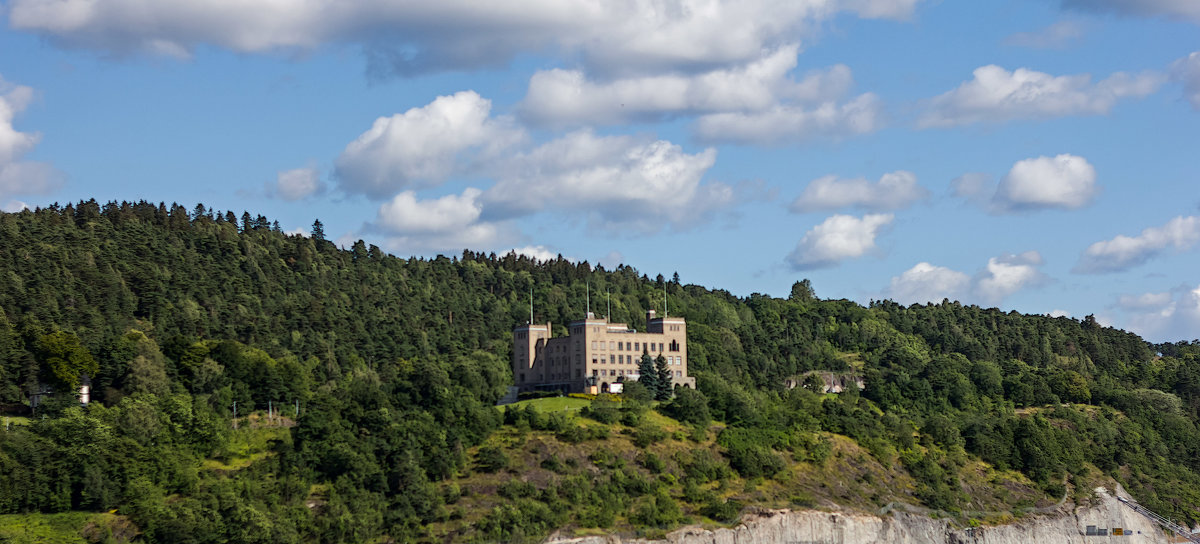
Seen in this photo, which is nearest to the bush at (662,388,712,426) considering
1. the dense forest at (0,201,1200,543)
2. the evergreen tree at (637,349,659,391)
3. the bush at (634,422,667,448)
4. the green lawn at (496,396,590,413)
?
the dense forest at (0,201,1200,543)

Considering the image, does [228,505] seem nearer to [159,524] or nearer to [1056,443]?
[159,524]

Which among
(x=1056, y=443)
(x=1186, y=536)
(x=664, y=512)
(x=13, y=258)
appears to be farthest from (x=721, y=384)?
(x=13, y=258)

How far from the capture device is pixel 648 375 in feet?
521

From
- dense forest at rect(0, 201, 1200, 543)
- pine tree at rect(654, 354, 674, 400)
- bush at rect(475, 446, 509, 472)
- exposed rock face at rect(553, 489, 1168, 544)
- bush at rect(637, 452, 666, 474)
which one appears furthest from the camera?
pine tree at rect(654, 354, 674, 400)

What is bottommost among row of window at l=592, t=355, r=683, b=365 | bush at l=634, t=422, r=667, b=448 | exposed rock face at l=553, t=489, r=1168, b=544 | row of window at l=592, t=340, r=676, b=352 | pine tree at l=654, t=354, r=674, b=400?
exposed rock face at l=553, t=489, r=1168, b=544

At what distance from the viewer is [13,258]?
577ft

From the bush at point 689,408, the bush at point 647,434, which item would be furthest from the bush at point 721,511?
the bush at point 689,408

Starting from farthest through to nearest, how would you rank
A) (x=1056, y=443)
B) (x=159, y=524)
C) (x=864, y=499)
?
1. (x=1056, y=443)
2. (x=864, y=499)
3. (x=159, y=524)

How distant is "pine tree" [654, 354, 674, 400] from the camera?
15925cm

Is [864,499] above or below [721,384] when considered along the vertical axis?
below

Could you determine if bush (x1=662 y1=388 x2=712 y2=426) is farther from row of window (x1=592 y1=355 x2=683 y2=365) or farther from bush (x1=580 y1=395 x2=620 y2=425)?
row of window (x1=592 y1=355 x2=683 y2=365)

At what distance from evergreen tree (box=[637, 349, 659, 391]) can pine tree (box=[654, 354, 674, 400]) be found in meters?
0.40

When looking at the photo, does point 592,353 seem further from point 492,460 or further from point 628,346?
point 492,460

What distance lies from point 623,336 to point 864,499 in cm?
3391
